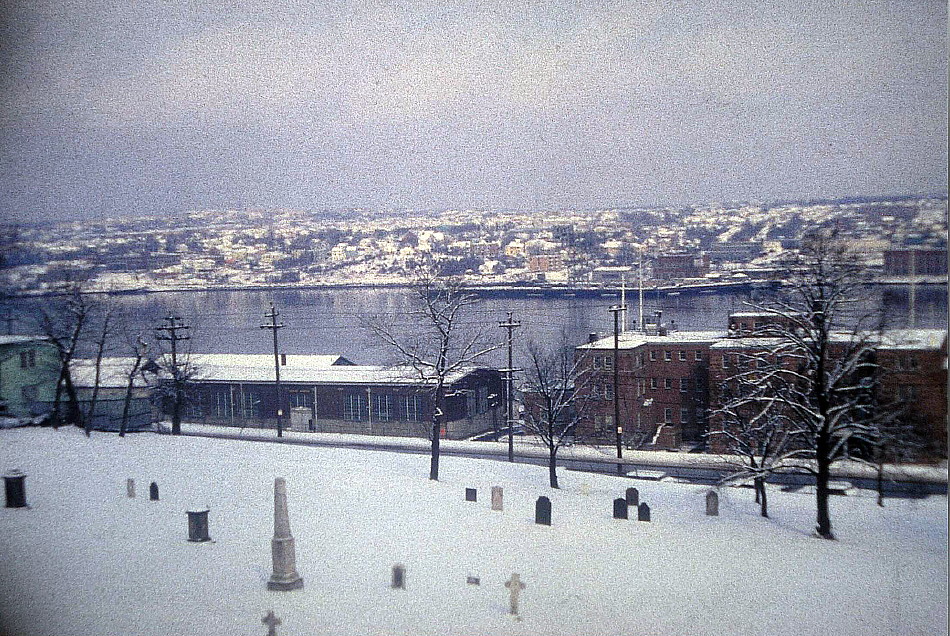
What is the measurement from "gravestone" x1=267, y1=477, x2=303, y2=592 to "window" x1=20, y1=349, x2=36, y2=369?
227cm

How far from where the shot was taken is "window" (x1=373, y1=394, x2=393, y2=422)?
504cm

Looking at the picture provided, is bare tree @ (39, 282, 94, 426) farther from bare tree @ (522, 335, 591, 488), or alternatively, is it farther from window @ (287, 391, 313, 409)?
bare tree @ (522, 335, 591, 488)

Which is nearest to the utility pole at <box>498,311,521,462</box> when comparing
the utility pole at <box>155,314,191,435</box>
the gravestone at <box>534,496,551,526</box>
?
the gravestone at <box>534,496,551,526</box>

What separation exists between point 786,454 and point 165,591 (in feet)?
10.0

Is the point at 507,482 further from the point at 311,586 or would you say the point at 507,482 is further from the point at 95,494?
the point at 95,494

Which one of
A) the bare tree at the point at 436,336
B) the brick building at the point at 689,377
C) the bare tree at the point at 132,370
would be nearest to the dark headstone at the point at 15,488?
the bare tree at the point at 132,370

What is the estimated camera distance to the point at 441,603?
4.28m

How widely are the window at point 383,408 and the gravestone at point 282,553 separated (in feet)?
2.82

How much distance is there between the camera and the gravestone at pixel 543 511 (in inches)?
181

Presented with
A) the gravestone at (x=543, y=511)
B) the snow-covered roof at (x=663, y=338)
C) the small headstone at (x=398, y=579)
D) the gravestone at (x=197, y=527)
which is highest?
the snow-covered roof at (x=663, y=338)

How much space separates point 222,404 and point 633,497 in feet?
7.79

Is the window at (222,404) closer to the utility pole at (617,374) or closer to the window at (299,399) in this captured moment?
the window at (299,399)

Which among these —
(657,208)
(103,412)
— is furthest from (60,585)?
(657,208)

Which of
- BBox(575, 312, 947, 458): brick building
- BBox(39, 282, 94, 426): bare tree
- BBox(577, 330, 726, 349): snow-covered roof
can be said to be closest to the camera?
BBox(575, 312, 947, 458): brick building
